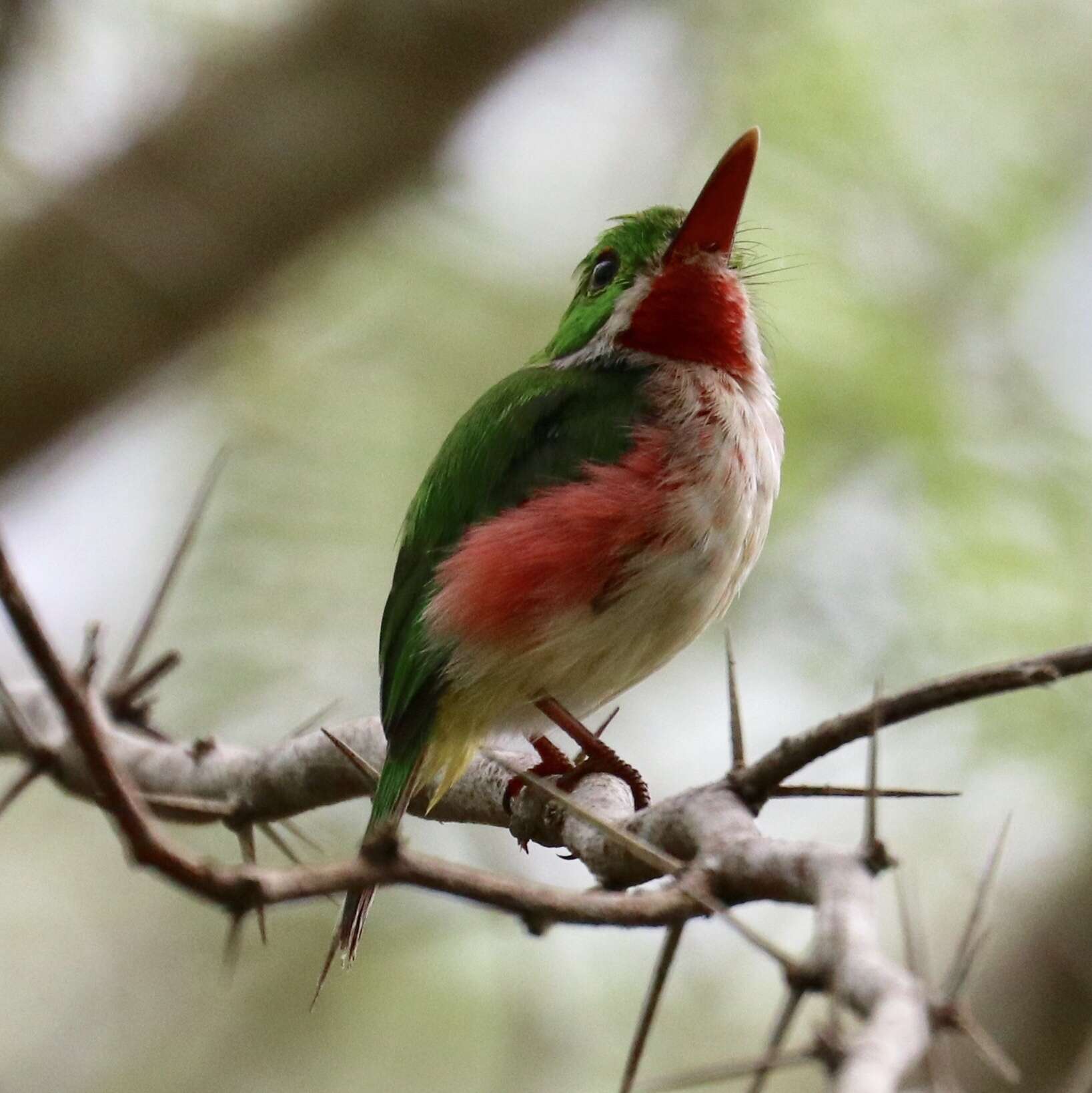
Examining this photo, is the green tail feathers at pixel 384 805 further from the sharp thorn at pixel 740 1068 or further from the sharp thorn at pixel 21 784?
the sharp thorn at pixel 740 1068

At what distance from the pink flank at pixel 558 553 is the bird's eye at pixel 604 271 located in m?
1.00

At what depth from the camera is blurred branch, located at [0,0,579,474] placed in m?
5.46

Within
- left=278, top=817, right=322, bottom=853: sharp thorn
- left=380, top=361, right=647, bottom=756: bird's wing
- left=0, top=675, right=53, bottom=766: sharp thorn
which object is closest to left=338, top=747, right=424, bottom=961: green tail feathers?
left=278, top=817, right=322, bottom=853: sharp thorn

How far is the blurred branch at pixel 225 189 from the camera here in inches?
215

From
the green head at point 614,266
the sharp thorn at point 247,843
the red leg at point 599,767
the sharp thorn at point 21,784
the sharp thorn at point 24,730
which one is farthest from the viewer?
the green head at point 614,266

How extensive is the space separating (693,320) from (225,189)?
2.33 metres

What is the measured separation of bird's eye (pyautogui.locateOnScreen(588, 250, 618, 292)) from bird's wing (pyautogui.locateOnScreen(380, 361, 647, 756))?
0.53m

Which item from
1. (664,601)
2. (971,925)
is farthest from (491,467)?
(971,925)

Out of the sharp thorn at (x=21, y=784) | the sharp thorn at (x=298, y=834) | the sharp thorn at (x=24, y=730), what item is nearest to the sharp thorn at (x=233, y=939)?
the sharp thorn at (x=24, y=730)

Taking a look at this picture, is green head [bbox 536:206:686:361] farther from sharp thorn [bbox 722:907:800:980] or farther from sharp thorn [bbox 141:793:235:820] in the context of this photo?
sharp thorn [bbox 722:907:800:980]

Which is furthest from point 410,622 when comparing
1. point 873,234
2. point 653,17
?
point 653,17

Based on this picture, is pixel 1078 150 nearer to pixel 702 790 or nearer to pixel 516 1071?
pixel 516 1071

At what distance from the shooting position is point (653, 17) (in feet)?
23.0

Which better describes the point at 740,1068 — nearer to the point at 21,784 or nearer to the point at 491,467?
the point at 21,784
